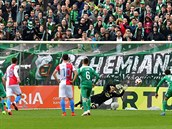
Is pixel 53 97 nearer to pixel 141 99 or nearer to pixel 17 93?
pixel 17 93

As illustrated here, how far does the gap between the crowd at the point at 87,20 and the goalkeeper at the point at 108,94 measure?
2.19 metres

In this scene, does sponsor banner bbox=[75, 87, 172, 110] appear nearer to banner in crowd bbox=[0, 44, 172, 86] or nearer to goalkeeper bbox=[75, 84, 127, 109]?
goalkeeper bbox=[75, 84, 127, 109]

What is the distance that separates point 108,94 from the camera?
35656 mm

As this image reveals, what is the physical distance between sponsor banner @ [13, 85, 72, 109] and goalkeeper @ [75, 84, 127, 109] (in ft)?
3.66

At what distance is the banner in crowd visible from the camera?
3528cm

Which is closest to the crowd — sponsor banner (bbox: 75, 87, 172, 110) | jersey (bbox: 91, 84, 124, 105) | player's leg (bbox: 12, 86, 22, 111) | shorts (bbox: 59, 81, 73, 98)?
sponsor banner (bbox: 75, 87, 172, 110)

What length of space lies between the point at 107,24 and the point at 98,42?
0.99m

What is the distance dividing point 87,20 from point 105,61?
2100mm

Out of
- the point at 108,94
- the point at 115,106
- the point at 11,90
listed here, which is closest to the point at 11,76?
the point at 11,90

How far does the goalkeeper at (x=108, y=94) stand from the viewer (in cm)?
3553

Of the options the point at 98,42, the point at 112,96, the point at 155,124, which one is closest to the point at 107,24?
the point at 98,42

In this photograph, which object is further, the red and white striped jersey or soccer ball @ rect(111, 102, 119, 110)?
soccer ball @ rect(111, 102, 119, 110)

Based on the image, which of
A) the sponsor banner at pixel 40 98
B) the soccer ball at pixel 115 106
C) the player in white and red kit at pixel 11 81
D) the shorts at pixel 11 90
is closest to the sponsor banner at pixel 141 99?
the soccer ball at pixel 115 106

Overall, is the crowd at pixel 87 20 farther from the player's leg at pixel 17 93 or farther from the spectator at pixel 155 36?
the player's leg at pixel 17 93
